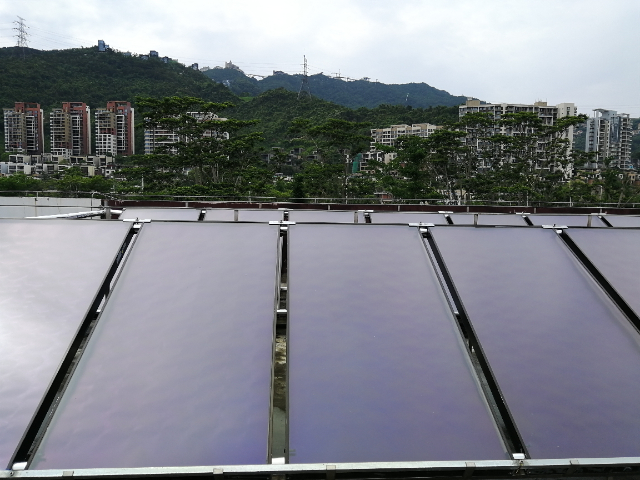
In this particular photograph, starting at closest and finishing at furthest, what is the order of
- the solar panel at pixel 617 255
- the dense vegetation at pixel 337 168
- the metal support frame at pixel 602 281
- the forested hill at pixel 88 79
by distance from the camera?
the metal support frame at pixel 602 281, the solar panel at pixel 617 255, the dense vegetation at pixel 337 168, the forested hill at pixel 88 79

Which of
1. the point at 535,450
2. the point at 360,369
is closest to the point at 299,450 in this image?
the point at 360,369

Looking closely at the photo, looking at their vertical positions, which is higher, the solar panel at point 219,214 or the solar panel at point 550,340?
the solar panel at point 219,214

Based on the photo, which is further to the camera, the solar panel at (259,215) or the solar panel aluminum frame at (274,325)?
the solar panel at (259,215)

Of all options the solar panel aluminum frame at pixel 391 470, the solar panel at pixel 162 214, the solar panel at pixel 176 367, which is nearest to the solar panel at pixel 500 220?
the solar panel at pixel 162 214

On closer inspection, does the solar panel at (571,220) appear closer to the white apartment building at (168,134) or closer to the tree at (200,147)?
the tree at (200,147)

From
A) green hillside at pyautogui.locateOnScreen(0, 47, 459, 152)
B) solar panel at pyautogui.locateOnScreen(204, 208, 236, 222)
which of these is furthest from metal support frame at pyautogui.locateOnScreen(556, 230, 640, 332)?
green hillside at pyautogui.locateOnScreen(0, 47, 459, 152)

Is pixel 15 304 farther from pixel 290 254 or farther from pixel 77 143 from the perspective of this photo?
pixel 77 143

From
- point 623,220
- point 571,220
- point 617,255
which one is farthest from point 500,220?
point 617,255
